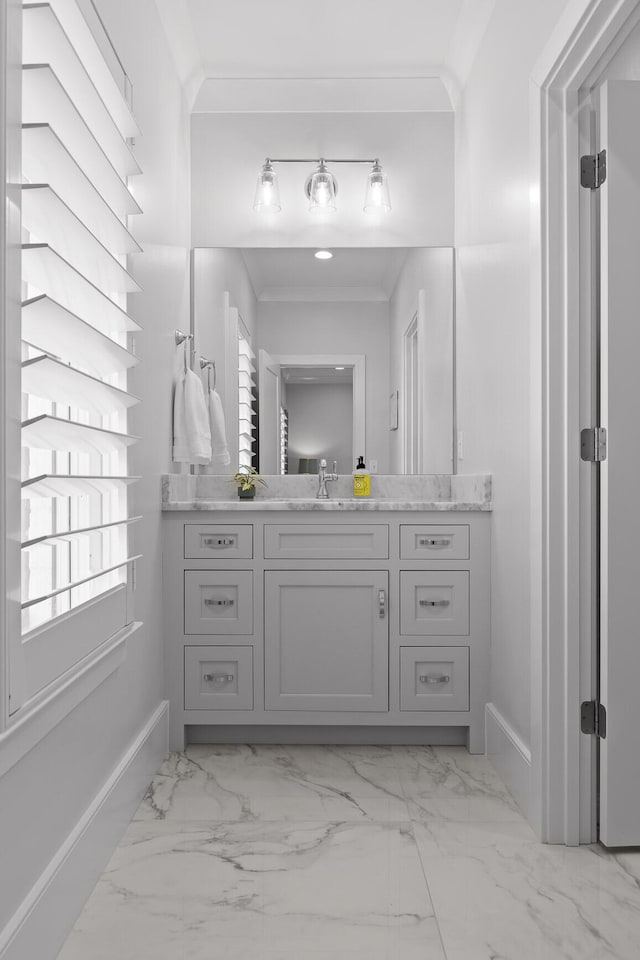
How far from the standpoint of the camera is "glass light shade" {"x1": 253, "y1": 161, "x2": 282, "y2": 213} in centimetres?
282

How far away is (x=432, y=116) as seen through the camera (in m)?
2.87

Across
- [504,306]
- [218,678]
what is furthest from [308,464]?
[504,306]

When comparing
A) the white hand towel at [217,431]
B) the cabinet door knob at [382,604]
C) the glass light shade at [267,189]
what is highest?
the glass light shade at [267,189]

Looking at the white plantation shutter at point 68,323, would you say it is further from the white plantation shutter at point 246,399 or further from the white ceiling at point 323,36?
the white plantation shutter at point 246,399

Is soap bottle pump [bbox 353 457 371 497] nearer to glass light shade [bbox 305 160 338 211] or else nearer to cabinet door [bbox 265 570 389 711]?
cabinet door [bbox 265 570 389 711]

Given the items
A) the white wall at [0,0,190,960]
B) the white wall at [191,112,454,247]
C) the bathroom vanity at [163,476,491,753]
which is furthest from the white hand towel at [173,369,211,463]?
the white wall at [191,112,454,247]

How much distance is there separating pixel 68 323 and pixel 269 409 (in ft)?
5.55

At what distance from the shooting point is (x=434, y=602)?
2.41m

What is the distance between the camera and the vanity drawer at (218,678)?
2.39 m

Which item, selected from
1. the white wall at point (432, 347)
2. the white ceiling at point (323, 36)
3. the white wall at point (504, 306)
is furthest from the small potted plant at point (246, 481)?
the white ceiling at point (323, 36)

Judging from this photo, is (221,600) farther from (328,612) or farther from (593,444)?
(593,444)

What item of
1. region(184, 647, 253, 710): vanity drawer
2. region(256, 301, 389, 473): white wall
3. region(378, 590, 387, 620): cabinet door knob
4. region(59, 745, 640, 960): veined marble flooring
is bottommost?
region(59, 745, 640, 960): veined marble flooring

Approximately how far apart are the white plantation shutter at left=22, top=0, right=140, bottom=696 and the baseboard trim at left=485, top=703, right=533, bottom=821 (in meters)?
1.15

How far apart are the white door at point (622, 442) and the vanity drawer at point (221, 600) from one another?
118cm
